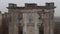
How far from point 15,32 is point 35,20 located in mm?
1645

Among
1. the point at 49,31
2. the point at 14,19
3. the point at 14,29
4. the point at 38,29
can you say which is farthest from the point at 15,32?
the point at 49,31

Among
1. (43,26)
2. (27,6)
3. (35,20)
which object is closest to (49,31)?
(43,26)

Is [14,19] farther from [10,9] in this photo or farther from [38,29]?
[38,29]

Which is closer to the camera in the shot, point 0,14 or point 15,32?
point 15,32

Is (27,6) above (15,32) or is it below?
above

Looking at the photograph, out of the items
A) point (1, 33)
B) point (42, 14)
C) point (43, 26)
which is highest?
point (42, 14)

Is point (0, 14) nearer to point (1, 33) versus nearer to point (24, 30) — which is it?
point (1, 33)

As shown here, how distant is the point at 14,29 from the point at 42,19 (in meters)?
2.06

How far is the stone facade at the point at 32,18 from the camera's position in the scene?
1100 cm

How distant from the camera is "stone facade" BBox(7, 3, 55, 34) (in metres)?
11.0

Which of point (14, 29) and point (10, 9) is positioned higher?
point (10, 9)

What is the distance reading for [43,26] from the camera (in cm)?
1116

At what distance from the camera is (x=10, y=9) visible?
11.3 meters

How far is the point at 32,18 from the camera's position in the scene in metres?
11.0
